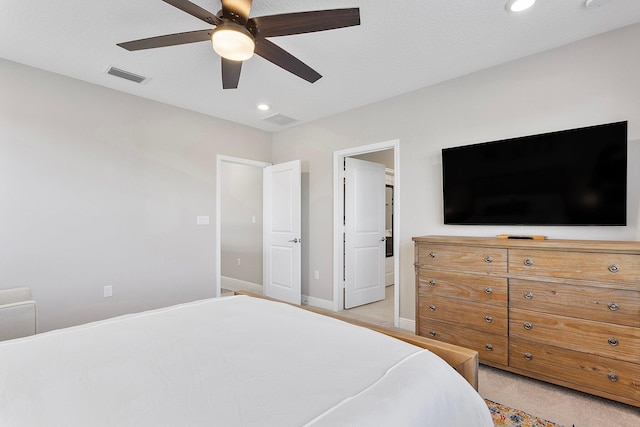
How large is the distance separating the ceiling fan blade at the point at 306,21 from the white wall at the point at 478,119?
1772 mm

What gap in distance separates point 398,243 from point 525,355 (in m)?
1.54

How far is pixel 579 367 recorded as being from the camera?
80.4 inches

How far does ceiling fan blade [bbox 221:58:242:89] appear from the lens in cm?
221

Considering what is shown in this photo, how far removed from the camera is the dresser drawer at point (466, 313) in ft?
7.77

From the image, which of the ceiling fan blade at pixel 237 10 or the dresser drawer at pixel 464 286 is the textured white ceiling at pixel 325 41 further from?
the dresser drawer at pixel 464 286

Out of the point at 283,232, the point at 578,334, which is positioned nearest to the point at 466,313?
the point at 578,334

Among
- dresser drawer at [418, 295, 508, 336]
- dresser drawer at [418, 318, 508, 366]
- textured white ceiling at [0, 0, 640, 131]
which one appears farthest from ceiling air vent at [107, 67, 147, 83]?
dresser drawer at [418, 318, 508, 366]

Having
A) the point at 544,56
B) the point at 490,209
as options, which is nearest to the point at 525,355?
the point at 490,209

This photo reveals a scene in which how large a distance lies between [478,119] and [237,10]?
233 centimetres

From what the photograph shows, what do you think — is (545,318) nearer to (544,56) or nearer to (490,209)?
(490,209)

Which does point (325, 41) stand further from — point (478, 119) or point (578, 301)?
point (578, 301)

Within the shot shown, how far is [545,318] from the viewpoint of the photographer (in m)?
2.17

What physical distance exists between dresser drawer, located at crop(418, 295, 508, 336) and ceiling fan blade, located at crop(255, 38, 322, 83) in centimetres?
212

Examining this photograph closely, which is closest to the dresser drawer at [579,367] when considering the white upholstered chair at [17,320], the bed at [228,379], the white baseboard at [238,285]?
the bed at [228,379]
